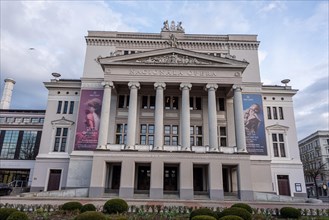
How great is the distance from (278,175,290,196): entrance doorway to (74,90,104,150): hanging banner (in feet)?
91.1

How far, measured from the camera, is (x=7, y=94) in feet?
205

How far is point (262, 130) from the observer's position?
113ft

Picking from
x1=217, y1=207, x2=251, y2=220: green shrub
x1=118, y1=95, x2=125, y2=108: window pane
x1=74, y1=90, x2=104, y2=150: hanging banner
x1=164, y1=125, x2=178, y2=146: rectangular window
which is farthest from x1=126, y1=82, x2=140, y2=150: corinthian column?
x1=217, y1=207, x2=251, y2=220: green shrub

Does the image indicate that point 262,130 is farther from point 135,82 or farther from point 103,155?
point 103,155

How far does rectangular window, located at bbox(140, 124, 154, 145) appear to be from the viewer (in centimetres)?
3544

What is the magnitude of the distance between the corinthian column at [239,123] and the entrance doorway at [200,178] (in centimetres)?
566

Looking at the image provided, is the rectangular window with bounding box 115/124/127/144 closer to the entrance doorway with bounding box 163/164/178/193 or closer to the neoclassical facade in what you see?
the neoclassical facade

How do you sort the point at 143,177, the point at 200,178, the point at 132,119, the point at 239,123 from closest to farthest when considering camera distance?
1. the point at 132,119
2. the point at 239,123
3. the point at 200,178
4. the point at 143,177

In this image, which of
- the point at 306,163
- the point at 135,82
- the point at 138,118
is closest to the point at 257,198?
the point at 138,118

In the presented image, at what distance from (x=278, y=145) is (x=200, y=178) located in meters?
13.9

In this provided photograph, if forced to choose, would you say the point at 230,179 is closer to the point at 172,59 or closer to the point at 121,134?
the point at 121,134

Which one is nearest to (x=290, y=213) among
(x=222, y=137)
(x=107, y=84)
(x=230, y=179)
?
(x=230, y=179)

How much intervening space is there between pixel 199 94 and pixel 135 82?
1041 cm

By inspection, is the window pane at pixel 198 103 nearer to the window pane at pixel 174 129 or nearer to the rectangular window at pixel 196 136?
the rectangular window at pixel 196 136
